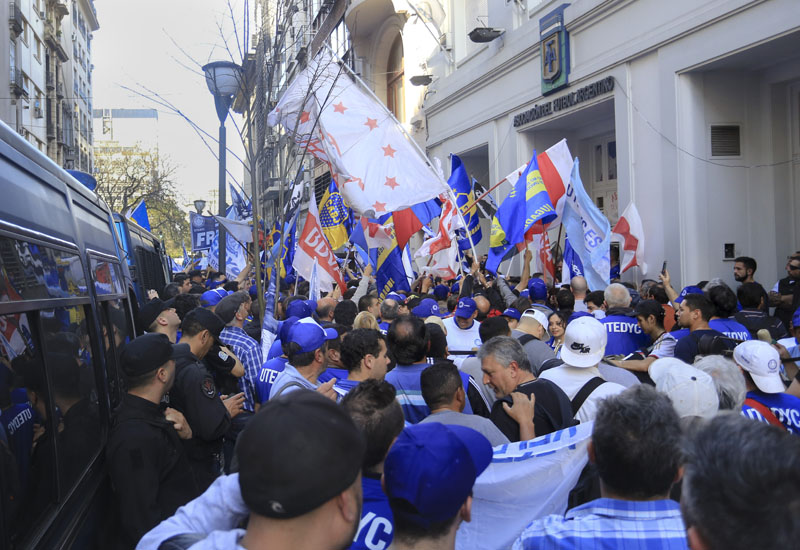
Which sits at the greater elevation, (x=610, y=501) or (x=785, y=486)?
(x=785, y=486)

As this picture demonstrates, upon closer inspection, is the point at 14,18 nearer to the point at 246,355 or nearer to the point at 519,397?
the point at 246,355

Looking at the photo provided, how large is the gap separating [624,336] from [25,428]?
5147mm

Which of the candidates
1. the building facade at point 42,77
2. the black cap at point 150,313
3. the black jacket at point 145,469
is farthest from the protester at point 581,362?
the building facade at point 42,77

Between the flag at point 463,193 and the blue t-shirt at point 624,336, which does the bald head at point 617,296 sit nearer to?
the blue t-shirt at point 624,336

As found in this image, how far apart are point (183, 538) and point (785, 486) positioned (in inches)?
57.9

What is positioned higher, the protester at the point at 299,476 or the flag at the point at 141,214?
the flag at the point at 141,214

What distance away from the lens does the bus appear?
2.85 meters

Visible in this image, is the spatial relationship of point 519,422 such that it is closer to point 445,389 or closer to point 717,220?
point 445,389

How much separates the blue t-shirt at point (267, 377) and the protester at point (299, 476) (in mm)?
3551

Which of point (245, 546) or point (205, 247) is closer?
A: point (245, 546)

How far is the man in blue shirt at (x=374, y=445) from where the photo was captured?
9.05ft

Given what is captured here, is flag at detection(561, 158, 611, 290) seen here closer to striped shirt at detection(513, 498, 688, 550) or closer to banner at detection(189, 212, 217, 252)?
striped shirt at detection(513, 498, 688, 550)

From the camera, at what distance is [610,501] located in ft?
8.24

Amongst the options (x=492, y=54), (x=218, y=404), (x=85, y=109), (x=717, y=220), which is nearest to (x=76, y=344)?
(x=218, y=404)
